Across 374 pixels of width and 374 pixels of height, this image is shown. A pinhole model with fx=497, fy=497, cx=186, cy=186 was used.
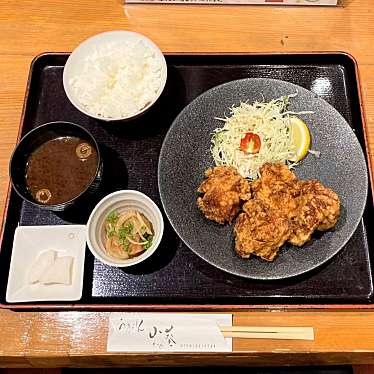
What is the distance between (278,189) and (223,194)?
0.22 m

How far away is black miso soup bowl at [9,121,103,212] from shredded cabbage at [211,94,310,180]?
20.4 inches

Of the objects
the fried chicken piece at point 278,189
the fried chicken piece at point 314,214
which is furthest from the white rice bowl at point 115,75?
the fried chicken piece at point 314,214

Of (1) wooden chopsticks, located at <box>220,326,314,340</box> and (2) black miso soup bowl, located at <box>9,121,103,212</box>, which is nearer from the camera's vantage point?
(1) wooden chopsticks, located at <box>220,326,314,340</box>

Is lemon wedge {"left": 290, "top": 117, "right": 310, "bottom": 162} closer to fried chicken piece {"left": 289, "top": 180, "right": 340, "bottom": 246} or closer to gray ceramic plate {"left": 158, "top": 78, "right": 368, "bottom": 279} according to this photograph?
gray ceramic plate {"left": 158, "top": 78, "right": 368, "bottom": 279}

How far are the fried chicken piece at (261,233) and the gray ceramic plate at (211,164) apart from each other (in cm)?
5

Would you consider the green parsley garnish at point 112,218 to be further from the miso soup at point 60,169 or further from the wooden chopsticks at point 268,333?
the wooden chopsticks at point 268,333

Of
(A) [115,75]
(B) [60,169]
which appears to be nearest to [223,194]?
(B) [60,169]

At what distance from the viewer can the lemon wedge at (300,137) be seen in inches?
81.9

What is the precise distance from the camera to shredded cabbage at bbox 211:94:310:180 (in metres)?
2.11

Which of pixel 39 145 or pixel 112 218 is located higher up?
pixel 39 145

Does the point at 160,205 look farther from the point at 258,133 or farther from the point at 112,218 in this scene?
the point at 258,133

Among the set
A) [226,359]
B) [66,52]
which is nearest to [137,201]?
[226,359]

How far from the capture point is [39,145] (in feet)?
6.82

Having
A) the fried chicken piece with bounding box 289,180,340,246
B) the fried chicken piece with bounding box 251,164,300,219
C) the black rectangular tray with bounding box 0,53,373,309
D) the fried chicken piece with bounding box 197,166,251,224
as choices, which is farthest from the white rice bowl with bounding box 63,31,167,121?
the fried chicken piece with bounding box 289,180,340,246
